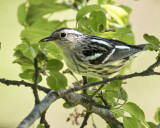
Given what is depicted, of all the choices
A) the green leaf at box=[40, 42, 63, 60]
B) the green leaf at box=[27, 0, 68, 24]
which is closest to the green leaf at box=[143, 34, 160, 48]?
the green leaf at box=[40, 42, 63, 60]

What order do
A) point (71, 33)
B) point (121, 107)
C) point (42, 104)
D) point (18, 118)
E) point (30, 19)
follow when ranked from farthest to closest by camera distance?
1. point (18, 118)
2. point (71, 33)
3. point (30, 19)
4. point (121, 107)
5. point (42, 104)

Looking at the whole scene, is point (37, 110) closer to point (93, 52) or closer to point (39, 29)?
point (39, 29)

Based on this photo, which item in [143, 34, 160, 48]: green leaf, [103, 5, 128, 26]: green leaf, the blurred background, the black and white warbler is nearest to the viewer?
[143, 34, 160, 48]: green leaf

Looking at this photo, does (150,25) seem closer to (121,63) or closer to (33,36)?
(121,63)

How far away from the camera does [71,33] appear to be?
143 cm

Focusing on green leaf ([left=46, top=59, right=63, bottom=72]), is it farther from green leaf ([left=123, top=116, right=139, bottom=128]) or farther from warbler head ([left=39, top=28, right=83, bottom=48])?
warbler head ([left=39, top=28, right=83, bottom=48])

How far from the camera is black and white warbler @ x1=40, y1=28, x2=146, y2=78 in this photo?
1.27m

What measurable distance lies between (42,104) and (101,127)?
1637 mm

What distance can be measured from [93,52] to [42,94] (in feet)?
3.27

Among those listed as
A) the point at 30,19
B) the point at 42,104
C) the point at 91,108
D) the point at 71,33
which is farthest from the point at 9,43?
the point at 42,104

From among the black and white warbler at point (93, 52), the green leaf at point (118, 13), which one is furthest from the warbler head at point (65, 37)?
the green leaf at point (118, 13)

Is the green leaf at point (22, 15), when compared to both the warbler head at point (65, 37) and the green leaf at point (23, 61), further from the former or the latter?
the green leaf at point (23, 61)

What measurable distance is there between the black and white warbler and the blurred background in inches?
25.8

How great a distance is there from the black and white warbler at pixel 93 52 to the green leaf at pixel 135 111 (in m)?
0.30
